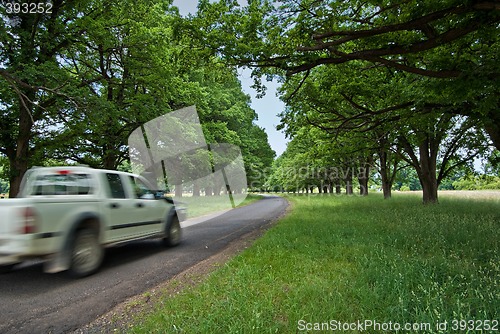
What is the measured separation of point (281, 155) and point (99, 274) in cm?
6731

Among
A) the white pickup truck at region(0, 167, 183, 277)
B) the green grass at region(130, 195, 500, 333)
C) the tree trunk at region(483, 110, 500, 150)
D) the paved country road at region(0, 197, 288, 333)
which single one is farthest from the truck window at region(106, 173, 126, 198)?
the tree trunk at region(483, 110, 500, 150)

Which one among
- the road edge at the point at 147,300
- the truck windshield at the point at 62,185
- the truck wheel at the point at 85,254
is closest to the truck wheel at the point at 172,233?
the road edge at the point at 147,300

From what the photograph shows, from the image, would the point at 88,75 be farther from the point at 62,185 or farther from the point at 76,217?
the point at 76,217

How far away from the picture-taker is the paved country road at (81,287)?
3.62 m

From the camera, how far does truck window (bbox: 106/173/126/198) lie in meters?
6.35

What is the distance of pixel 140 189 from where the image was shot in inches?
290

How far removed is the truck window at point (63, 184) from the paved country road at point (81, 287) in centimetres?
158

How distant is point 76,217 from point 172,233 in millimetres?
3248

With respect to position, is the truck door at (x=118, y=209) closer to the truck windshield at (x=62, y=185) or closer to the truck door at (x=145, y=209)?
the truck door at (x=145, y=209)

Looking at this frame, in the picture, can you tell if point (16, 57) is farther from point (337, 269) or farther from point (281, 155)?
point (281, 155)

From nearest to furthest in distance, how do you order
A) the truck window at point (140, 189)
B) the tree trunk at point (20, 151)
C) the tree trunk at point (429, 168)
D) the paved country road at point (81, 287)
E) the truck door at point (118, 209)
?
the paved country road at point (81, 287) < the truck door at point (118, 209) < the truck window at point (140, 189) < the tree trunk at point (20, 151) < the tree trunk at point (429, 168)

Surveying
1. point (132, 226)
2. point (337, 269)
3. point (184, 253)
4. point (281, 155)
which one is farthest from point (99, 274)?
point (281, 155)

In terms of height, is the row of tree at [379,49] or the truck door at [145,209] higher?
the row of tree at [379,49]

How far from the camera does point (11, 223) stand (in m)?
4.41
